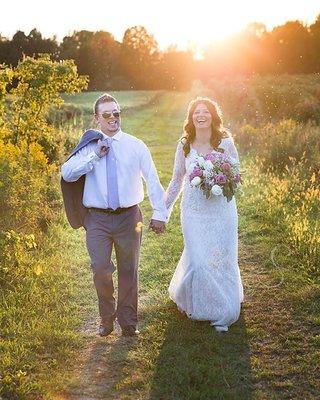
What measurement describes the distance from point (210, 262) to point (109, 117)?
186 centimetres

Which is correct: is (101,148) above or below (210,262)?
above

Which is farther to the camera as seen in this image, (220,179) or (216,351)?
(220,179)

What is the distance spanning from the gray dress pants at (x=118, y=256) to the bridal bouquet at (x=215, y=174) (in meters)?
0.76

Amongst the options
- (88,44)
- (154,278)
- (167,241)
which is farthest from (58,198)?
(88,44)

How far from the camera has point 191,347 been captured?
5734mm

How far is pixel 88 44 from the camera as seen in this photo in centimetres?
7600

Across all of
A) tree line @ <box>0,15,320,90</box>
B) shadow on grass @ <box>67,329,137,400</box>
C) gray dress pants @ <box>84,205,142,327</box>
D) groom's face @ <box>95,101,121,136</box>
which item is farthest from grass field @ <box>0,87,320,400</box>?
tree line @ <box>0,15,320,90</box>

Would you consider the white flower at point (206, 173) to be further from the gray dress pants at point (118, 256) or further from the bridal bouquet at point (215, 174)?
the gray dress pants at point (118, 256)

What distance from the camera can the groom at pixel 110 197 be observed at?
580 cm

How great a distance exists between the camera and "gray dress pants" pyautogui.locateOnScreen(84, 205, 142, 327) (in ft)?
19.2

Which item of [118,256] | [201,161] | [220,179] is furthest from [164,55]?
[118,256]

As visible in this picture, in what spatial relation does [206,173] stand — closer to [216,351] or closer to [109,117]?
[109,117]

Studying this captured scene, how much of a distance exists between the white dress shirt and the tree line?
45.4m

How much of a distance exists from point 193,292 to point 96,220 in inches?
52.7
